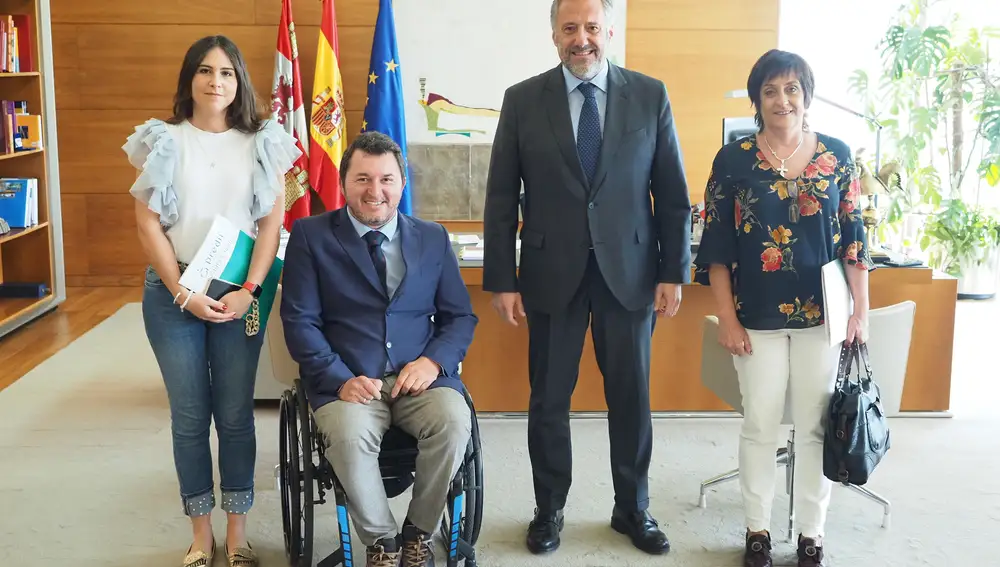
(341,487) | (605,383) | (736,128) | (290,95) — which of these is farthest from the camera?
(290,95)

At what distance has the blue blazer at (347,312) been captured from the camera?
97.1 inches

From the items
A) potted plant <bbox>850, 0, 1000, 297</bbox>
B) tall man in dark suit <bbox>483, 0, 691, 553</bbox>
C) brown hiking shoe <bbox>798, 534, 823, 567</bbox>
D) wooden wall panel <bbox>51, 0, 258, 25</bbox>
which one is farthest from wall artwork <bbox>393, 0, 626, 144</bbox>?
brown hiking shoe <bbox>798, 534, 823, 567</bbox>

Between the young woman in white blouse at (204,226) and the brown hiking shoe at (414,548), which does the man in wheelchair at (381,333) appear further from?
the young woman in white blouse at (204,226)

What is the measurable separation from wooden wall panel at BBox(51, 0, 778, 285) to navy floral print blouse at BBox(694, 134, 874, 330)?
353 centimetres

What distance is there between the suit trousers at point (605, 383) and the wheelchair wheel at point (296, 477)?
0.66 meters

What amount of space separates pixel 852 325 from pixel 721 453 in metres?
1.12

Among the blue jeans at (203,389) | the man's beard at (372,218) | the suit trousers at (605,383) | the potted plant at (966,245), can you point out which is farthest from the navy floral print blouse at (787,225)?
the potted plant at (966,245)

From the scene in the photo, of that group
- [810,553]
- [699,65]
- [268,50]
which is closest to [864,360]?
[810,553]

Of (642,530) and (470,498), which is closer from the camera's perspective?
(470,498)

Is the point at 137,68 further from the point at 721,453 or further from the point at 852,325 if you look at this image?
the point at 852,325

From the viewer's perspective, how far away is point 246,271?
2492 millimetres

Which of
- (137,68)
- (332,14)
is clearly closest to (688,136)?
(332,14)

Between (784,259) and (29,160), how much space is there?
178 inches

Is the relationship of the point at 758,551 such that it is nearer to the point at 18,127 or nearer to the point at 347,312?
the point at 347,312
